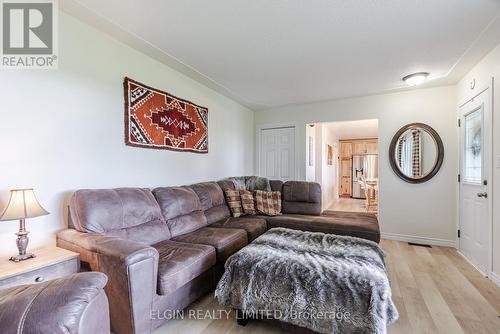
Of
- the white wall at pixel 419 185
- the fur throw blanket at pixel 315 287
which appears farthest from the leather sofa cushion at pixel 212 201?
the white wall at pixel 419 185

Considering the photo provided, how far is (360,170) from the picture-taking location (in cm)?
914

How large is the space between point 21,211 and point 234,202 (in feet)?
7.87

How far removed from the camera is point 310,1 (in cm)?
184

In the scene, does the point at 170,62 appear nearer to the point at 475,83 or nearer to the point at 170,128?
the point at 170,128

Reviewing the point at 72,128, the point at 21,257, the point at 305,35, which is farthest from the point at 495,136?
the point at 21,257

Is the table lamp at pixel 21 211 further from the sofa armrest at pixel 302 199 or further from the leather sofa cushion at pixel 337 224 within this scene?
the sofa armrest at pixel 302 199

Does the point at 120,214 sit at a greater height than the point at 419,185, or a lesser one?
lesser

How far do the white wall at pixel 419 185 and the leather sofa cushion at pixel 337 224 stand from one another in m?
0.99

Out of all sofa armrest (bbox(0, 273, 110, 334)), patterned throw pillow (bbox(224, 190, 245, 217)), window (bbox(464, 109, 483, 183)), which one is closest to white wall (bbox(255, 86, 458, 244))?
window (bbox(464, 109, 483, 183))

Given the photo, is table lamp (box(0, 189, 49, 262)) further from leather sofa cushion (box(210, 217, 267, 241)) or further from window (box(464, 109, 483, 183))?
window (box(464, 109, 483, 183))

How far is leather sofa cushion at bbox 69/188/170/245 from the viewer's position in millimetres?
1900

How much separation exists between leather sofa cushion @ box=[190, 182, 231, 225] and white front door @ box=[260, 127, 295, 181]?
182cm

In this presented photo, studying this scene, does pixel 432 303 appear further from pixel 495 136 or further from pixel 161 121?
pixel 161 121

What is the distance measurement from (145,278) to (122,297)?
6.6 inches
